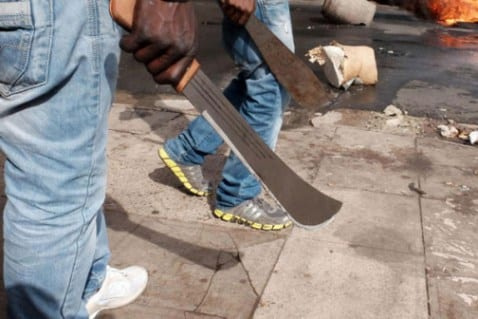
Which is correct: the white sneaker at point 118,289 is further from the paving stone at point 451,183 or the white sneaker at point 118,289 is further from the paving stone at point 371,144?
the paving stone at point 371,144

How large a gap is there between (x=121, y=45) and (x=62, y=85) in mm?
212

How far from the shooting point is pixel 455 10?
1266 centimetres

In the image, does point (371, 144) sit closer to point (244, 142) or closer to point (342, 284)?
point (342, 284)

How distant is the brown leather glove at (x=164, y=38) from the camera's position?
74.8 inches

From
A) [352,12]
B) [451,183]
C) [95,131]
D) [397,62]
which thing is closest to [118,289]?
[95,131]

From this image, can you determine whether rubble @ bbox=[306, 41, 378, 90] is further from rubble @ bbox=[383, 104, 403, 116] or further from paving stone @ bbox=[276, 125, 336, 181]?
paving stone @ bbox=[276, 125, 336, 181]

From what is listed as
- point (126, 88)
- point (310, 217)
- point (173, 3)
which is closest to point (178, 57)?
point (173, 3)

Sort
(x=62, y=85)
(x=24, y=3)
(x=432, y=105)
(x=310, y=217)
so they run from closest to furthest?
1. (x=24, y=3)
2. (x=62, y=85)
3. (x=310, y=217)
4. (x=432, y=105)

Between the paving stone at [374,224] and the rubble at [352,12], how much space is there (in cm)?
740

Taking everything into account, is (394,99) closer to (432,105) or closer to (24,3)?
(432,105)

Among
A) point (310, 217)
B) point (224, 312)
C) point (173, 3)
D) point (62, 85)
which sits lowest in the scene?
point (224, 312)

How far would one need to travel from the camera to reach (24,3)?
1.80 m

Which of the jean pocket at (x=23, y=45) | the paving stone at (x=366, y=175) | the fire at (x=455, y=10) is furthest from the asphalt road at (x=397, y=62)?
the jean pocket at (x=23, y=45)

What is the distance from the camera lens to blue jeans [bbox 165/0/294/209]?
3.35 m
